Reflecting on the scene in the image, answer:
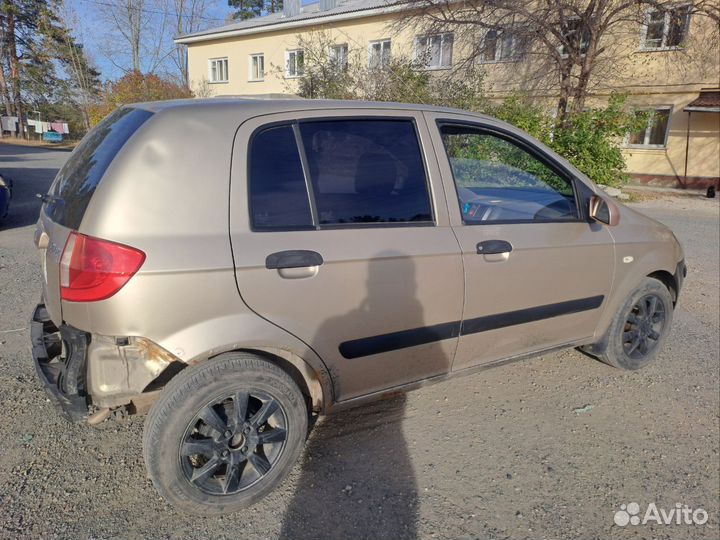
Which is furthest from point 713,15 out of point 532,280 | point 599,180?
point 532,280

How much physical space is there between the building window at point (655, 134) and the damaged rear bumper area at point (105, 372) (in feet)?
67.9

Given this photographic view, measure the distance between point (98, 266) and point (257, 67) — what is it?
28.0m

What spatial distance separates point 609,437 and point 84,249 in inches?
118

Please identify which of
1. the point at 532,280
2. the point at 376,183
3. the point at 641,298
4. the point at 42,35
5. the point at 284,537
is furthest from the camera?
the point at 42,35

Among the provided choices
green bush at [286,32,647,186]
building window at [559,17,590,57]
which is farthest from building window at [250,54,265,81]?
building window at [559,17,590,57]

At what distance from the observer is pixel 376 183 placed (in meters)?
2.65

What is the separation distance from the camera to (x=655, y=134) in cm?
1942

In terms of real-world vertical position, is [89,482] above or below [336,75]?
below

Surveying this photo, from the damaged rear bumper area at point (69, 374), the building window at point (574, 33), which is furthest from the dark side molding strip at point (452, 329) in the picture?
the building window at point (574, 33)

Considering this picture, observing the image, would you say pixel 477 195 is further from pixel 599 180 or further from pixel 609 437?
pixel 599 180

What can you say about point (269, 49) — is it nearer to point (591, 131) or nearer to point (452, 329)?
point (591, 131)

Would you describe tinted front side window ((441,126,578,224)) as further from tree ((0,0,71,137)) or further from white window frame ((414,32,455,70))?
tree ((0,0,71,137))

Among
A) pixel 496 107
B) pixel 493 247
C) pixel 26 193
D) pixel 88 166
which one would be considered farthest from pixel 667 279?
pixel 26 193

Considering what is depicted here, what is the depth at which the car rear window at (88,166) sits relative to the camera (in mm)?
2189
